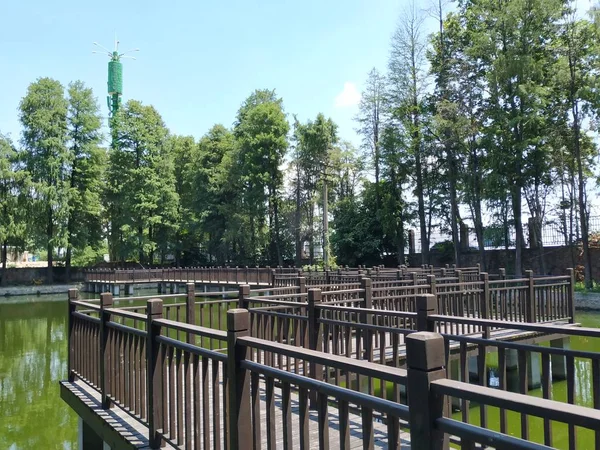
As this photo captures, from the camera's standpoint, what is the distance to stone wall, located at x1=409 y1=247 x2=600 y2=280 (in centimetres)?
2006

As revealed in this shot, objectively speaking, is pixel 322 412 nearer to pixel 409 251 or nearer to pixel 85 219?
pixel 409 251

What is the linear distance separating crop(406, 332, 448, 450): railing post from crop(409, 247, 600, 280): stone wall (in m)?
21.0

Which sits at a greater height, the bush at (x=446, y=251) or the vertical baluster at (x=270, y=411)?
the bush at (x=446, y=251)

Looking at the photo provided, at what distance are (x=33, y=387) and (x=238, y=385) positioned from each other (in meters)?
7.54

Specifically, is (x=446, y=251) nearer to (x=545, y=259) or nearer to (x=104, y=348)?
(x=545, y=259)

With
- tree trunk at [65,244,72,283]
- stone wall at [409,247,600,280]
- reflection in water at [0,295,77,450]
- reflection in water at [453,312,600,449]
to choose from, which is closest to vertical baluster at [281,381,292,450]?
reflection in water at [453,312,600,449]

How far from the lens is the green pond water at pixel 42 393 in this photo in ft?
19.8

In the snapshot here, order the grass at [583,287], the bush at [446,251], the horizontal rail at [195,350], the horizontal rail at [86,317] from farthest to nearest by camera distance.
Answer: the bush at [446,251] → the grass at [583,287] → the horizontal rail at [86,317] → the horizontal rail at [195,350]

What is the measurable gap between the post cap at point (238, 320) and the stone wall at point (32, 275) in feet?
105

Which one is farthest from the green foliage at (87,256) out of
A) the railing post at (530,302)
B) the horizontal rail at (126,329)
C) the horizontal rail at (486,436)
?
the horizontal rail at (486,436)

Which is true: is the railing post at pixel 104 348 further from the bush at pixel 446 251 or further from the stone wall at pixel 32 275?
the stone wall at pixel 32 275

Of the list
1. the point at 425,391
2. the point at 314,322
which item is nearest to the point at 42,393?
the point at 314,322

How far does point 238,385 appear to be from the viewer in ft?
7.64

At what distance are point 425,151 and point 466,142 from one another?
227 cm
